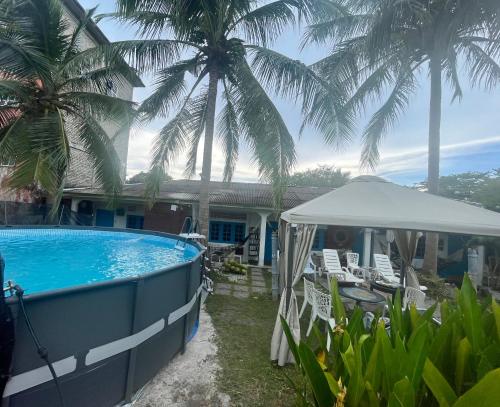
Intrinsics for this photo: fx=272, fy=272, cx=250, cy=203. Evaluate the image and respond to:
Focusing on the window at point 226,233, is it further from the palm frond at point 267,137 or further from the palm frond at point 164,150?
the palm frond at point 267,137

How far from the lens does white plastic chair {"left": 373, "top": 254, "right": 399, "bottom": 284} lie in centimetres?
895

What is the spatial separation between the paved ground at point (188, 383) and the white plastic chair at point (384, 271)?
659cm

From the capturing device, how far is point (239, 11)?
326 inches

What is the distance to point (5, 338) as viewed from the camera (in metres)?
2.20

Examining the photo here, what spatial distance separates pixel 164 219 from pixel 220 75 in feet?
28.4

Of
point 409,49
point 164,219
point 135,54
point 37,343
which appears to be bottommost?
point 37,343

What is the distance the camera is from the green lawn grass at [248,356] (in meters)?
3.68

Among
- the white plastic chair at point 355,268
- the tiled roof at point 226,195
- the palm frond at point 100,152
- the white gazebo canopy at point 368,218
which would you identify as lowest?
the white plastic chair at point 355,268

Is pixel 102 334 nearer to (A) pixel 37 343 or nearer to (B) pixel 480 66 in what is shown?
(A) pixel 37 343

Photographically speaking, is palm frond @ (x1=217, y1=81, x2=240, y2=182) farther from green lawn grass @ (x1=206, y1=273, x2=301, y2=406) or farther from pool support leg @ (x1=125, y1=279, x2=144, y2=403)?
pool support leg @ (x1=125, y1=279, x2=144, y2=403)

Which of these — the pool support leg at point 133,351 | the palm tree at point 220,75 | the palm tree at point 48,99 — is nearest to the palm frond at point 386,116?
the palm tree at point 220,75

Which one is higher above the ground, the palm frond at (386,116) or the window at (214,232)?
the palm frond at (386,116)

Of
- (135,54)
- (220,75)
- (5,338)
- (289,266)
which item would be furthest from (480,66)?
(5,338)

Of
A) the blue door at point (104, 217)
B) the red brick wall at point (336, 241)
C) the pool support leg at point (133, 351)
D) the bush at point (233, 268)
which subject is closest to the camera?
the pool support leg at point (133, 351)
